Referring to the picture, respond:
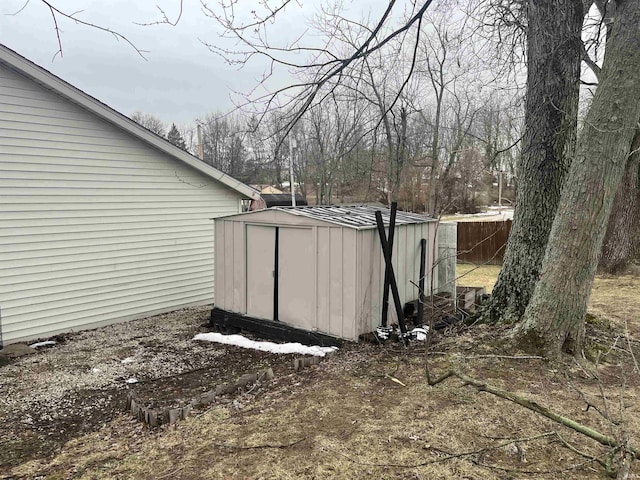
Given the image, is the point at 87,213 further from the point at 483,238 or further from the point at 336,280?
the point at 483,238

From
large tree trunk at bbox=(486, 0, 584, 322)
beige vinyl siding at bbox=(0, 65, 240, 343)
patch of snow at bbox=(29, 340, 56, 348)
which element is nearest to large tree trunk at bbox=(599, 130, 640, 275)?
large tree trunk at bbox=(486, 0, 584, 322)

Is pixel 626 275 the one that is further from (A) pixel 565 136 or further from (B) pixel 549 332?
(B) pixel 549 332

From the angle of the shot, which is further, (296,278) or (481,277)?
(481,277)

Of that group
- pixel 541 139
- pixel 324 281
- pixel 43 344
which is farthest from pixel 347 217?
pixel 43 344

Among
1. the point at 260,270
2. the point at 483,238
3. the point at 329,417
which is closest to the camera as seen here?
the point at 329,417

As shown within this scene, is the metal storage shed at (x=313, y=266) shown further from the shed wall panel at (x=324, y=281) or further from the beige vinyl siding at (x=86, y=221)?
the beige vinyl siding at (x=86, y=221)

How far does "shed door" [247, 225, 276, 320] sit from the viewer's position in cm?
661

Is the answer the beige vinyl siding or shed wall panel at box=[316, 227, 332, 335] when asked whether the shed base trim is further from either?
the beige vinyl siding

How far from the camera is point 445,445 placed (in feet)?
10.6

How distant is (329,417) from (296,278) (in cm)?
270

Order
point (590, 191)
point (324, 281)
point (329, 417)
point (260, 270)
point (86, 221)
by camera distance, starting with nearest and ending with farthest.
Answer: point (329, 417), point (590, 191), point (324, 281), point (260, 270), point (86, 221)

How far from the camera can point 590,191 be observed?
14.6 ft

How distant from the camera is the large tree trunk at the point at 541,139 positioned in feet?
17.6

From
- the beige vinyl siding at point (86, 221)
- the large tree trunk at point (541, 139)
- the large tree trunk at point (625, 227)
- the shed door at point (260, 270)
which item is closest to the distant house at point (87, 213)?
the beige vinyl siding at point (86, 221)
